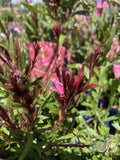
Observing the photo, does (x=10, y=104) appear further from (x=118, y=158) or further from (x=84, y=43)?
(x=84, y=43)

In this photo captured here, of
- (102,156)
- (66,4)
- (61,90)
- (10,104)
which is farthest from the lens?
(66,4)

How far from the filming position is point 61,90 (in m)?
0.53

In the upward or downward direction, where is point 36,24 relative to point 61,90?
upward

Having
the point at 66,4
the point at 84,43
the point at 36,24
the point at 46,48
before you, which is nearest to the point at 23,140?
the point at 66,4

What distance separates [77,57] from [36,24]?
446mm

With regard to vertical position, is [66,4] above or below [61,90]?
above

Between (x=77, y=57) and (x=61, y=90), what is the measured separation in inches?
44.7

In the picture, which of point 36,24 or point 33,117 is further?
point 36,24

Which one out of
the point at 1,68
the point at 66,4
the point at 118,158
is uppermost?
the point at 66,4

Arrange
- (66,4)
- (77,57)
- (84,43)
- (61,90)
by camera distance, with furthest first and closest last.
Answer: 1. (84,43)
2. (77,57)
3. (66,4)
4. (61,90)

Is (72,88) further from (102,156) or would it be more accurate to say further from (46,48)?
(46,48)

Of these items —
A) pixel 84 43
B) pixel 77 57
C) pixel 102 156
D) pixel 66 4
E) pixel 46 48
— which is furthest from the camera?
pixel 84 43

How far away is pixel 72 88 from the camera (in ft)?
1.74

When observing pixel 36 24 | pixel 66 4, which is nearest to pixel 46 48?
pixel 36 24
